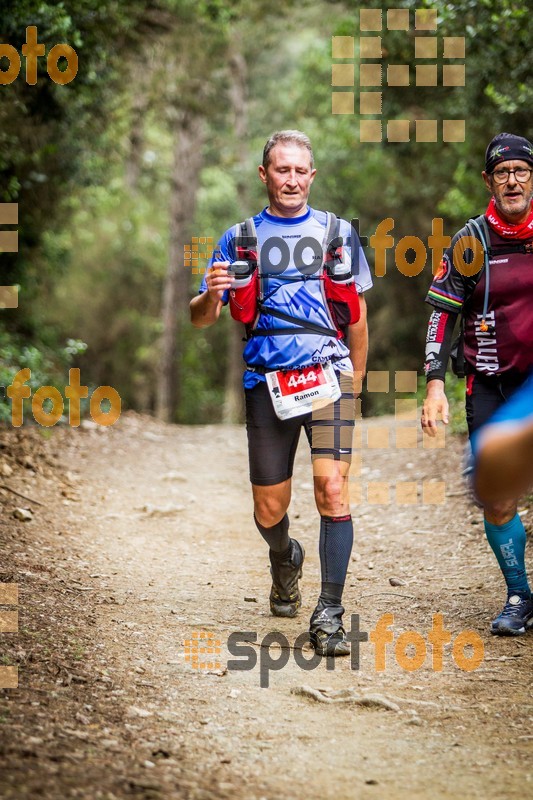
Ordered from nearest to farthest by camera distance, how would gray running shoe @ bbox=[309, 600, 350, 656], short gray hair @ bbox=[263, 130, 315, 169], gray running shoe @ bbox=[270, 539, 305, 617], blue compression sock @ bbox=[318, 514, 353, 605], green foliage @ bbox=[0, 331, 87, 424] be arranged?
1. gray running shoe @ bbox=[309, 600, 350, 656]
2. blue compression sock @ bbox=[318, 514, 353, 605]
3. short gray hair @ bbox=[263, 130, 315, 169]
4. gray running shoe @ bbox=[270, 539, 305, 617]
5. green foliage @ bbox=[0, 331, 87, 424]

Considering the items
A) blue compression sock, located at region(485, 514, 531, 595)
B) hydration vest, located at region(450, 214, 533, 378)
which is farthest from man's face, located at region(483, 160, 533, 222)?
blue compression sock, located at region(485, 514, 531, 595)

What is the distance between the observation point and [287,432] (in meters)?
5.29

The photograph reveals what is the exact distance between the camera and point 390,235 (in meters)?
23.0

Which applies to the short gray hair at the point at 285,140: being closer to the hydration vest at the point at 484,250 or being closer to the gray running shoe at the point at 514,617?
the hydration vest at the point at 484,250

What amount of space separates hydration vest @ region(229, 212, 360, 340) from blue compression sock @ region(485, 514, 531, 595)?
4.70ft

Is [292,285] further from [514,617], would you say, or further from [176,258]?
[176,258]

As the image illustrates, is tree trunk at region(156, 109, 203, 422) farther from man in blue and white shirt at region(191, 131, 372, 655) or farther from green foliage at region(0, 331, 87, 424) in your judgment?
man in blue and white shirt at region(191, 131, 372, 655)

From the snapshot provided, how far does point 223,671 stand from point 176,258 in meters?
21.2

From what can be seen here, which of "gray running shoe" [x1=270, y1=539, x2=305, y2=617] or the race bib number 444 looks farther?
"gray running shoe" [x1=270, y1=539, x2=305, y2=617]

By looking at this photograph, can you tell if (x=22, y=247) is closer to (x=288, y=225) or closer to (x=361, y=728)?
(x=288, y=225)

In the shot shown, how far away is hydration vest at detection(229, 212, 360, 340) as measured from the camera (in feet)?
16.7

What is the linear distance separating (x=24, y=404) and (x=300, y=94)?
18.9 m

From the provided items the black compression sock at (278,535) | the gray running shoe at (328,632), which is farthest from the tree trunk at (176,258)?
the gray running shoe at (328,632)

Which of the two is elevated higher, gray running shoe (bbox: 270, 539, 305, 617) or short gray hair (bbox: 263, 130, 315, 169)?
short gray hair (bbox: 263, 130, 315, 169)
